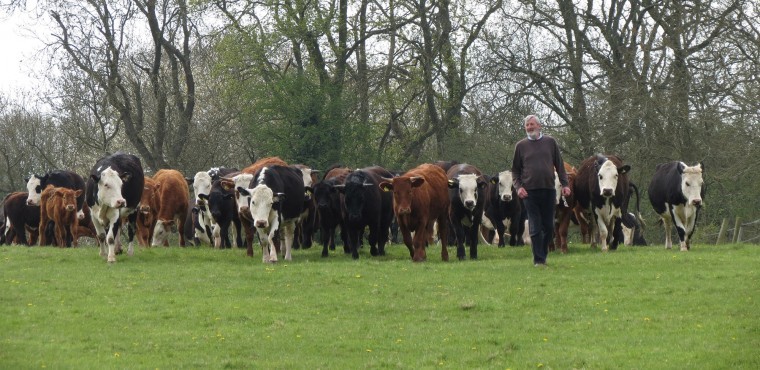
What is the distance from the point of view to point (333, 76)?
51500 millimetres

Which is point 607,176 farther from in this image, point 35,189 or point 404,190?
point 35,189

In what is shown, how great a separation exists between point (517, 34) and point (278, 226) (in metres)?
26.1

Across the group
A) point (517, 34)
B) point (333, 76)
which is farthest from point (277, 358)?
point (333, 76)

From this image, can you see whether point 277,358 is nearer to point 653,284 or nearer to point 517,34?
point 653,284

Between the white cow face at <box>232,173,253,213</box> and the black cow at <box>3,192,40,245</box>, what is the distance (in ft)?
34.5

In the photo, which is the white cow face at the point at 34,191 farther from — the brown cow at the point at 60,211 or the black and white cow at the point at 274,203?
the black and white cow at the point at 274,203

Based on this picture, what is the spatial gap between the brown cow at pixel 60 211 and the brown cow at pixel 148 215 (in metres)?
1.67

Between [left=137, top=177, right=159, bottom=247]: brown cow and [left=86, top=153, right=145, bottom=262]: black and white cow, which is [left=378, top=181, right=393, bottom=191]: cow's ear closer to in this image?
[left=86, top=153, right=145, bottom=262]: black and white cow

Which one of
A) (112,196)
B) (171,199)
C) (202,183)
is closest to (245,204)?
(112,196)

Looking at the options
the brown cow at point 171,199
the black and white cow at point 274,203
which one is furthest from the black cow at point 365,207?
the brown cow at point 171,199

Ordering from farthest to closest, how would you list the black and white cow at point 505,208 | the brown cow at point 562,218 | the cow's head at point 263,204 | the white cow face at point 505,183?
the black and white cow at point 505,208 < the white cow face at point 505,183 < the brown cow at point 562,218 < the cow's head at point 263,204

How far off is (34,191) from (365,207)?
11723 mm

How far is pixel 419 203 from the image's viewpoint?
22.9m

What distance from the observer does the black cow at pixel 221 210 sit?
2814cm
